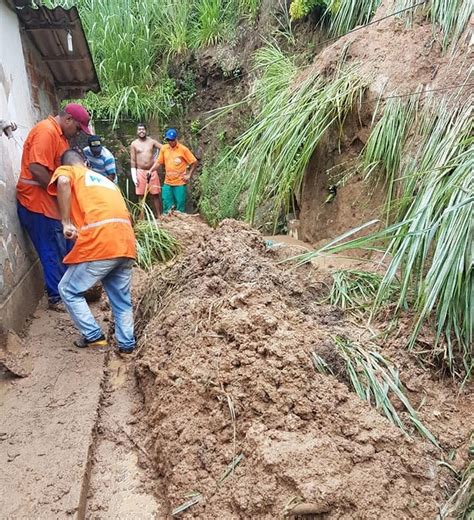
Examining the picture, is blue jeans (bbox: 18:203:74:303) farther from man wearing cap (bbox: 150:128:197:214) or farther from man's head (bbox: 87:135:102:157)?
man wearing cap (bbox: 150:128:197:214)

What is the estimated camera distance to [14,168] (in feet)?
12.6

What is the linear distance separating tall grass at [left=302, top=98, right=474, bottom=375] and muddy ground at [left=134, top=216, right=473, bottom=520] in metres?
0.19

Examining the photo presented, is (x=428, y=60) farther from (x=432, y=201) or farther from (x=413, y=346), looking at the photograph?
(x=413, y=346)

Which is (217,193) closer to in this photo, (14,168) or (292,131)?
(292,131)

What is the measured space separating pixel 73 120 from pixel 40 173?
51 cm

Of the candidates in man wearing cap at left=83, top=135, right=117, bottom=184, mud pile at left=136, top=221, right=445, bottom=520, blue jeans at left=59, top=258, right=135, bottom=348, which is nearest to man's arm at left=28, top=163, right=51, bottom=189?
blue jeans at left=59, top=258, right=135, bottom=348

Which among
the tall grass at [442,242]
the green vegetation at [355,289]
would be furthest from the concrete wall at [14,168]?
the tall grass at [442,242]

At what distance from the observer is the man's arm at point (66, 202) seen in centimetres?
307

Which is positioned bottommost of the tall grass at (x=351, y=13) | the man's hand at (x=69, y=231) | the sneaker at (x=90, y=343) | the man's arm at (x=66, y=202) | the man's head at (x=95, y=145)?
the sneaker at (x=90, y=343)

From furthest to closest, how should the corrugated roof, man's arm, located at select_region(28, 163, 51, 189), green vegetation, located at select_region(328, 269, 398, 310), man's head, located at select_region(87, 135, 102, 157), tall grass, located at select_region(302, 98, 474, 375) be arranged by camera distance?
man's head, located at select_region(87, 135, 102, 157), the corrugated roof, man's arm, located at select_region(28, 163, 51, 189), green vegetation, located at select_region(328, 269, 398, 310), tall grass, located at select_region(302, 98, 474, 375)

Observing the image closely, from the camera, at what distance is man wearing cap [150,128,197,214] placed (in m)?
7.36

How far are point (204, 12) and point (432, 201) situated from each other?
834cm

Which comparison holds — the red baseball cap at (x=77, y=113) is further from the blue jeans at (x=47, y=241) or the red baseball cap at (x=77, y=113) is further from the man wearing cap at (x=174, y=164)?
the man wearing cap at (x=174, y=164)

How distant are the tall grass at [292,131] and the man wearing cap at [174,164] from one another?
3.07 meters
